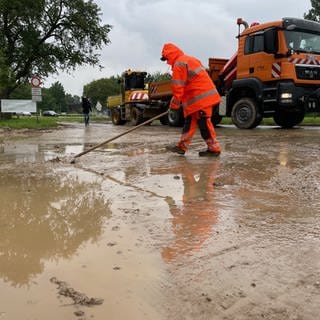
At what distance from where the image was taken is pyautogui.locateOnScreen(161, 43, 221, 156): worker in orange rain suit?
6815 mm

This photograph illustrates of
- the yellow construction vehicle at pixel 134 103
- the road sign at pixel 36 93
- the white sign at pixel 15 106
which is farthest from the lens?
the white sign at pixel 15 106

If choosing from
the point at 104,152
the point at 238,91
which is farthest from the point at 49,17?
the point at 104,152

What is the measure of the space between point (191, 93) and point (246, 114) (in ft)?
22.8

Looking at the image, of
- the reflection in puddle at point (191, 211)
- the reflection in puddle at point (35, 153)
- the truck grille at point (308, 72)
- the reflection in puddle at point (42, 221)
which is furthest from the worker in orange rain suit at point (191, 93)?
the truck grille at point (308, 72)

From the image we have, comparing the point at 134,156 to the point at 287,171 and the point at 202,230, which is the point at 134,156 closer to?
the point at 287,171

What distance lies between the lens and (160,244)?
293 cm

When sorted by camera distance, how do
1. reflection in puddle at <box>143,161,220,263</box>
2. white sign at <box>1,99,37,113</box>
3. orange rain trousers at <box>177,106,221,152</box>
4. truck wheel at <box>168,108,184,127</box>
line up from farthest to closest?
white sign at <box>1,99,37,113</box>
truck wheel at <box>168,108,184,127</box>
orange rain trousers at <box>177,106,221,152</box>
reflection in puddle at <box>143,161,220,263</box>

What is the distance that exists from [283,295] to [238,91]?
12.4 meters

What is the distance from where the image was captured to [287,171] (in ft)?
18.5

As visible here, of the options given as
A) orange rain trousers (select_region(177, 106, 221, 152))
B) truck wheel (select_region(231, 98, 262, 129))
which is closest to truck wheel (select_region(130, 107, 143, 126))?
truck wheel (select_region(231, 98, 262, 129))

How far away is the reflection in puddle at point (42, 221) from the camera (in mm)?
2680

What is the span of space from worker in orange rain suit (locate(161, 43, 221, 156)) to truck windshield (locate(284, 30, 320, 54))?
6.12m

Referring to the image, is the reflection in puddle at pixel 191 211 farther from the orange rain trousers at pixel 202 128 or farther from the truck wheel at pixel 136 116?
the truck wheel at pixel 136 116

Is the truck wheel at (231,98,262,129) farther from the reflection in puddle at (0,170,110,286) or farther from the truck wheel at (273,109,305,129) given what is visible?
the reflection in puddle at (0,170,110,286)
